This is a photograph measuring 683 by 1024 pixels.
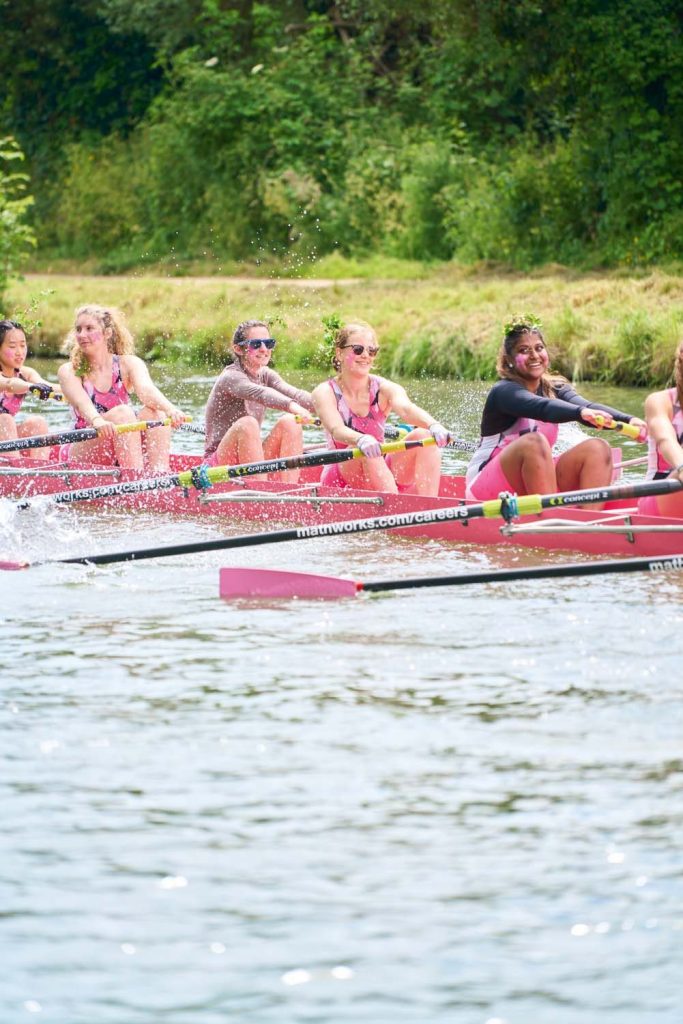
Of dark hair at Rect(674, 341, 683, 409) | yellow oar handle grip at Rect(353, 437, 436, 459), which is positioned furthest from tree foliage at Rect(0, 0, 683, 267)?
dark hair at Rect(674, 341, 683, 409)

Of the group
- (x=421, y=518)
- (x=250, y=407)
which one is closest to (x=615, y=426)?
(x=421, y=518)

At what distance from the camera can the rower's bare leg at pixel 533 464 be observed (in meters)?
8.87

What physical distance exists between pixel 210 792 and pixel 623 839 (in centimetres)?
134

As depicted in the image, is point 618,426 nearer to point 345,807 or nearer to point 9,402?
point 345,807

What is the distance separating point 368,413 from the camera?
998 centimetres

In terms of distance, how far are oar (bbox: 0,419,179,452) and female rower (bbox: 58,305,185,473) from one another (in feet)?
0.46

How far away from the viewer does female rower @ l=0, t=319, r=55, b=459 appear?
11.9 metres

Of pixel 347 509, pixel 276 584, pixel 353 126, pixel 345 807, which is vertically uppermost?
pixel 353 126

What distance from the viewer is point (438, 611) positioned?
806 cm

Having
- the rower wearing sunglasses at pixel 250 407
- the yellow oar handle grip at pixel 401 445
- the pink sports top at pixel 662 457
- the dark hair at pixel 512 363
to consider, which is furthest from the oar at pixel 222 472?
the pink sports top at pixel 662 457

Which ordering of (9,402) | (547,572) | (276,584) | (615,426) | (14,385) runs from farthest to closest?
(9,402) < (14,385) < (615,426) < (276,584) < (547,572)

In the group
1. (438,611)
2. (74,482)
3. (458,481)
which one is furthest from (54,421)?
(438,611)

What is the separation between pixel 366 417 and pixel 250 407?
4.06ft

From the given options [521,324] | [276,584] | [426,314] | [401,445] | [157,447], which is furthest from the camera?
[426,314]
